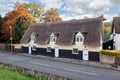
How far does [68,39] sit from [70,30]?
2.09m

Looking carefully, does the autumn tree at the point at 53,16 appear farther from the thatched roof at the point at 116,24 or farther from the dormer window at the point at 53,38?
the thatched roof at the point at 116,24

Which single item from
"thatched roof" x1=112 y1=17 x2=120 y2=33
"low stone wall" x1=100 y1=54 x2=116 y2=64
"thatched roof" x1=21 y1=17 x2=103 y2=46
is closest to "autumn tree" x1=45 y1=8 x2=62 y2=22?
"thatched roof" x1=21 y1=17 x2=103 y2=46

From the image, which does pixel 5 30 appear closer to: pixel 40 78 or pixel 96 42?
pixel 96 42

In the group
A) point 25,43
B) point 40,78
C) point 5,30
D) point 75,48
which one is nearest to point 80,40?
point 75,48

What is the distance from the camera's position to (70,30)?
42031mm

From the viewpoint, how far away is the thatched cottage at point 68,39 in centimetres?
3762

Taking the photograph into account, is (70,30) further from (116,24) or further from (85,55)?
(116,24)

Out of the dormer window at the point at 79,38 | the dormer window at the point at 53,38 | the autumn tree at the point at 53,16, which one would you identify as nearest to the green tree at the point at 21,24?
the autumn tree at the point at 53,16

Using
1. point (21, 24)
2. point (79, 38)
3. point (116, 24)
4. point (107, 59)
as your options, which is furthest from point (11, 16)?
point (107, 59)

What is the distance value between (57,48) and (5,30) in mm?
26620

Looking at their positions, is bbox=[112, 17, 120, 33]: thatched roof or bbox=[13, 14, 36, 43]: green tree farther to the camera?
bbox=[13, 14, 36, 43]: green tree

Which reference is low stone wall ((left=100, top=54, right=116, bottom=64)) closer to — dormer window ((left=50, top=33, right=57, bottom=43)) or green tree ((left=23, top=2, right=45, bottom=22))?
dormer window ((left=50, top=33, right=57, bottom=43))

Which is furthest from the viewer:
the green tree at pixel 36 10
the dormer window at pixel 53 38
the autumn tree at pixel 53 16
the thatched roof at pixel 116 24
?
the green tree at pixel 36 10

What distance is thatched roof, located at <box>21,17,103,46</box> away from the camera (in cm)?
3778
